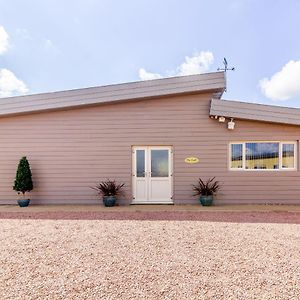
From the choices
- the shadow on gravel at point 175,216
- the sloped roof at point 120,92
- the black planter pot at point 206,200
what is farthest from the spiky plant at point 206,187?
the sloped roof at point 120,92

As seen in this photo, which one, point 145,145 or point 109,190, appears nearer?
point 109,190

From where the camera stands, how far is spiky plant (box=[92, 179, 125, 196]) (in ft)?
27.5

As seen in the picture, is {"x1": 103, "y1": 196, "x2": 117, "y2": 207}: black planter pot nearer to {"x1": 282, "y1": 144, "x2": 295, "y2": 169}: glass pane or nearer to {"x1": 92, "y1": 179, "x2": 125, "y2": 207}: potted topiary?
{"x1": 92, "y1": 179, "x2": 125, "y2": 207}: potted topiary

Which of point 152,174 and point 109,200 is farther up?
point 152,174

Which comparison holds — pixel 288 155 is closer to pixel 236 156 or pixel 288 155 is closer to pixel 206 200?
pixel 236 156

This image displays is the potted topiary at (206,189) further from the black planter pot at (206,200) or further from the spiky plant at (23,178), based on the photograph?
the spiky plant at (23,178)

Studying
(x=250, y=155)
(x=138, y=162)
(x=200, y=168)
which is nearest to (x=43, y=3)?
(x=138, y=162)

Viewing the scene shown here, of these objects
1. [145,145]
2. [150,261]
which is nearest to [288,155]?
[145,145]

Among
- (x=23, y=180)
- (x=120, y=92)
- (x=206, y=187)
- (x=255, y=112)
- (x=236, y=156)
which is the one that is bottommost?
(x=206, y=187)

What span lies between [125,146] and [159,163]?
3.78 feet

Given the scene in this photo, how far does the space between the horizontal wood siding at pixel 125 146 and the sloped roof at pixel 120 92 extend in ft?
1.29

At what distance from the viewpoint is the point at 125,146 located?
8.66 metres

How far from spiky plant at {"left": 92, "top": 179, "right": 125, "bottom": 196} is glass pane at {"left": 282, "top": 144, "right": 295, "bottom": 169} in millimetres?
4876

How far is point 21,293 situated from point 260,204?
23.5 feet
